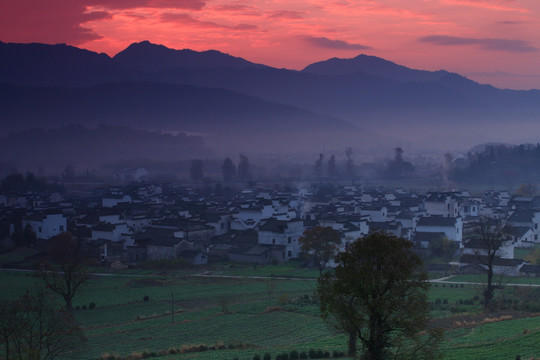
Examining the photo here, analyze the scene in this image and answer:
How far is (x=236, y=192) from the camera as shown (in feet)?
305

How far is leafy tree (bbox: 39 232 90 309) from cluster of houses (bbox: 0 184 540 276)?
2980mm

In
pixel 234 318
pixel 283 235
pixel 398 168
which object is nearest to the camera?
pixel 234 318

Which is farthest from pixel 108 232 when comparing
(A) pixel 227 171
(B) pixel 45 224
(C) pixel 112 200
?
(A) pixel 227 171

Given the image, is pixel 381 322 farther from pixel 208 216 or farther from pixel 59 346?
pixel 208 216

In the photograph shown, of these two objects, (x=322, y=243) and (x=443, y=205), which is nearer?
(x=322, y=243)

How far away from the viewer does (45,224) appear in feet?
179

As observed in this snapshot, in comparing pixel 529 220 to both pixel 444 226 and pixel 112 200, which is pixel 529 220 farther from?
pixel 112 200

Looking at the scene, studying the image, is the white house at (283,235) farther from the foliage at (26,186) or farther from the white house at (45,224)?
the foliage at (26,186)

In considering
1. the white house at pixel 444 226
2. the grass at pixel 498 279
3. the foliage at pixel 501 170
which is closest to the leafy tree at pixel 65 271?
the grass at pixel 498 279

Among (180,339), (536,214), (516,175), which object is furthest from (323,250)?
(516,175)

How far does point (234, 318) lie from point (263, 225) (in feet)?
70.4

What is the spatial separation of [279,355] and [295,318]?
8.66 meters

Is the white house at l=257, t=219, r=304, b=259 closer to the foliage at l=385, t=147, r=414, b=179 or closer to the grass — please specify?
the grass

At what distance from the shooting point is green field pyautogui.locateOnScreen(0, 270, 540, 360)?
2073cm
